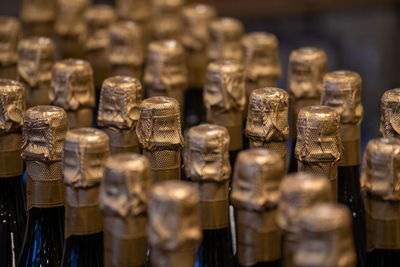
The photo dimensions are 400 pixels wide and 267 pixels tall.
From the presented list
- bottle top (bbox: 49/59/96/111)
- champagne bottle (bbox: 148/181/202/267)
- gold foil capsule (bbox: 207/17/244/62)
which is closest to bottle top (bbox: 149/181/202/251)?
champagne bottle (bbox: 148/181/202/267)

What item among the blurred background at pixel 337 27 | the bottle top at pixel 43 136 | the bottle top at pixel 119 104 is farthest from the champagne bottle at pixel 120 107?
the blurred background at pixel 337 27

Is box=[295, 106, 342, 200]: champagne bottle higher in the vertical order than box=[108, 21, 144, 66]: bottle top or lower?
lower

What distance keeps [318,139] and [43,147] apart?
0.31 meters

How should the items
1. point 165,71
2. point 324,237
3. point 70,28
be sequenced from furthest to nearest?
point 70,28, point 165,71, point 324,237

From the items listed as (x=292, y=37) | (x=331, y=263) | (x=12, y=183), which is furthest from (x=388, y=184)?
(x=292, y=37)

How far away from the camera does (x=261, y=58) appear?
1318 mm

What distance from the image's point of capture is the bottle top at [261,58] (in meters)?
1.30

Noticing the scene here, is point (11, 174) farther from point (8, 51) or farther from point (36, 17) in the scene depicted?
point (36, 17)

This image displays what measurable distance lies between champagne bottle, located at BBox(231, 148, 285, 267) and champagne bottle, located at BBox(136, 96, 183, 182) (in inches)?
5.5

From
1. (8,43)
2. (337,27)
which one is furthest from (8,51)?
(337,27)

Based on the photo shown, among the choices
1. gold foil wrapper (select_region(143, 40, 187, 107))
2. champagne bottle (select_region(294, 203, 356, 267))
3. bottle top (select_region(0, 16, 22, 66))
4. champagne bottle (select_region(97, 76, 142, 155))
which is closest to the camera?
champagne bottle (select_region(294, 203, 356, 267))

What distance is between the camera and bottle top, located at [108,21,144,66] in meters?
1.32

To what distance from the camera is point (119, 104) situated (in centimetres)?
102

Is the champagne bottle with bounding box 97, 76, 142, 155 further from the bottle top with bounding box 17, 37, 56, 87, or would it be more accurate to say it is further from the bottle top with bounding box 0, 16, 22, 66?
the bottle top with bounding box 0, 16, 22, 66
